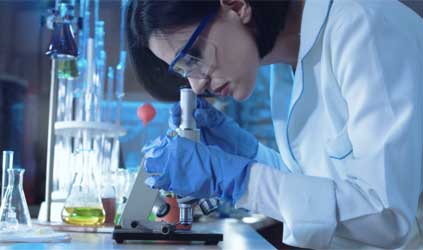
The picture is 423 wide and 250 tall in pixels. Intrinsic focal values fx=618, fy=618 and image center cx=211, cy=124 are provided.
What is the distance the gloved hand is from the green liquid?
14.8 inches

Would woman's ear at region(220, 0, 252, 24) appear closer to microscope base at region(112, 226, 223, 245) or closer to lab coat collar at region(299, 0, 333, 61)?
lab coat collar at region(299, 0, 333, 61)

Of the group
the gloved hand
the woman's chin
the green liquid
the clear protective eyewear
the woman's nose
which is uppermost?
the clear protective eyewear

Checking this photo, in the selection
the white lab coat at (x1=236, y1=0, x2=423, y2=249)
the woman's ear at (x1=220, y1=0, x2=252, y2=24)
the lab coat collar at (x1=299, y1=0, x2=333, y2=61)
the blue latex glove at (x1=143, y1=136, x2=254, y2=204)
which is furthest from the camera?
the woman's ear at (x1=220, y1=0, x2=252, y2=24)

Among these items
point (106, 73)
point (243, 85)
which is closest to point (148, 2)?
point (243, 85)

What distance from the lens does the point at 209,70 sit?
149 centimetres

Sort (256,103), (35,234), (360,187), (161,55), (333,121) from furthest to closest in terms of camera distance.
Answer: (256,103)
(161,55)
(333,121)
(35,234)
(360,187)

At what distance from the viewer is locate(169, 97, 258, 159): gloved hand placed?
1.77m

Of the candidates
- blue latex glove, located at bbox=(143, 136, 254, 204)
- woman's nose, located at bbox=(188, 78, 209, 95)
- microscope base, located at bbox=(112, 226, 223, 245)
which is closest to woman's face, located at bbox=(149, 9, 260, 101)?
woman's nose, located at bbox=(188, 78, 209, 95)

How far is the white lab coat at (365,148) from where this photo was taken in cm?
117

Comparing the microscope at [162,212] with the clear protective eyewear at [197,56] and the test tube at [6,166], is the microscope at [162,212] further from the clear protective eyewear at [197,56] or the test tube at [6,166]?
the test tube at [6,166]

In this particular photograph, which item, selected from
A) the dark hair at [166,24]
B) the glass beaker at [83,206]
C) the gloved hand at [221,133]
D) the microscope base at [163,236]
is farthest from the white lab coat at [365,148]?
the glass beaker at [83,206]

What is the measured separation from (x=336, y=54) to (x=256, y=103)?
9.83ft

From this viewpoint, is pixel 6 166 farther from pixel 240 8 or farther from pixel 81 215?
pixel 240 8

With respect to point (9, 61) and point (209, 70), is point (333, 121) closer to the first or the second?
point (209, 70)
